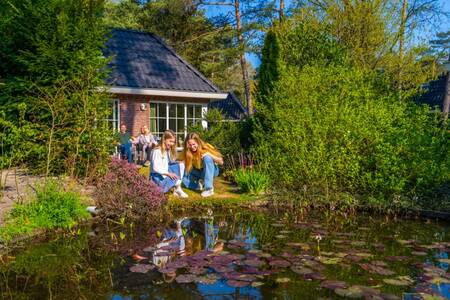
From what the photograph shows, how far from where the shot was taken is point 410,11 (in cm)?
1744

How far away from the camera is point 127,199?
7504 millimetres

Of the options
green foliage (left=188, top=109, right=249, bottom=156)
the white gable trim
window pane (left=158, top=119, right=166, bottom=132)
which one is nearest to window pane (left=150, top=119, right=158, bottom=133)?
window pane (left=158, top=119, right=166, bottom=132)

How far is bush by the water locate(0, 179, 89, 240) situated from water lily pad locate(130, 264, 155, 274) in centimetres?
208

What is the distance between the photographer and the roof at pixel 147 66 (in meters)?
15.7

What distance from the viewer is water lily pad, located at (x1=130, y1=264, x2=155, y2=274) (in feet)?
15.7

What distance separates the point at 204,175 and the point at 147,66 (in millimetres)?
8639

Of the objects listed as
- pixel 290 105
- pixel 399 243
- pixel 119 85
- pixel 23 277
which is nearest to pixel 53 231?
pixel 23 277

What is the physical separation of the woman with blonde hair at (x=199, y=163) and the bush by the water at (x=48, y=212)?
306cm

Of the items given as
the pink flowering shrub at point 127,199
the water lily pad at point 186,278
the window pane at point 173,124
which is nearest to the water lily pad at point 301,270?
the water lily pad at point 186,278

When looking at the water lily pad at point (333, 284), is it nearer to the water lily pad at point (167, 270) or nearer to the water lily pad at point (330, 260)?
the water lily pad at point (330, 260)

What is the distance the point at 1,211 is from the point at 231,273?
4.44 m

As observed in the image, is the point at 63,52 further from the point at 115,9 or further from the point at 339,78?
the point at 115,9

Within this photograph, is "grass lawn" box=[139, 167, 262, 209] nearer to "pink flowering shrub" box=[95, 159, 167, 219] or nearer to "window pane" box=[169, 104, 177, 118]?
"pink flowering shrub" box=[95, 159, 167, 219]

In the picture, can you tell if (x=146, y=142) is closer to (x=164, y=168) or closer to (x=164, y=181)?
(x=164, y=168)
